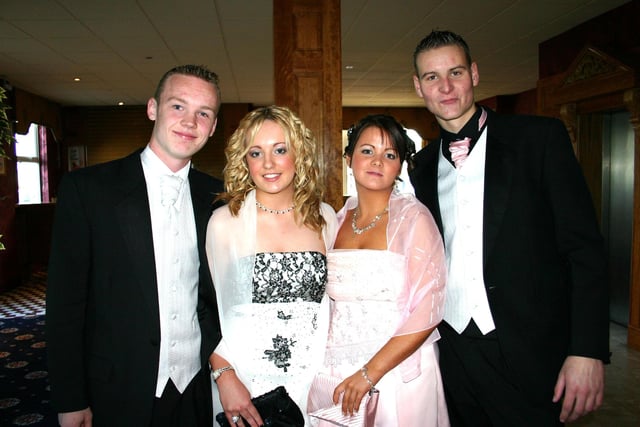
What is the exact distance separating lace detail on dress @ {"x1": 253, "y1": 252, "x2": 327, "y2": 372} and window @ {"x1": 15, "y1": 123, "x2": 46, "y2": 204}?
1012 cm

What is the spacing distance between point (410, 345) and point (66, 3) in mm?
5212

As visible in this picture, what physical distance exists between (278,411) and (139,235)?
2.70 feet

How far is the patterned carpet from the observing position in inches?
148

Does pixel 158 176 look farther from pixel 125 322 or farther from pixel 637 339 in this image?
pixel 637 339

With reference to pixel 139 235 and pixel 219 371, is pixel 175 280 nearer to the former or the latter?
pixel 139 235

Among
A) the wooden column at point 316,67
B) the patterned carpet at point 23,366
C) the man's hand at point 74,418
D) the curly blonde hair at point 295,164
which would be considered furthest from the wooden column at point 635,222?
the patterned carpet at point 23,366

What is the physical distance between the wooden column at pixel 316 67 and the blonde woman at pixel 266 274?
100 cm

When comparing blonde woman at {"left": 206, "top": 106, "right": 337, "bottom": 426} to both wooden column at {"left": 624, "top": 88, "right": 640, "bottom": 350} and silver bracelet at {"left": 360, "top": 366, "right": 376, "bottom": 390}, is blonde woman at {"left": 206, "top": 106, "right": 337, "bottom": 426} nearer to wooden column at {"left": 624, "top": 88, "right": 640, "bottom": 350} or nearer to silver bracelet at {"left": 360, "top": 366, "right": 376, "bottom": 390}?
silver bracelet at {"left": 360, "top": 366, "right": 376, "bottom": 390}

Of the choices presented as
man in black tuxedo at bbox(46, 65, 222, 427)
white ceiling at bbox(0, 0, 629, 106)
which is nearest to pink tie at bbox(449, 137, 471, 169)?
man in black tuxedo at bbox(46, 65, 222, 427)

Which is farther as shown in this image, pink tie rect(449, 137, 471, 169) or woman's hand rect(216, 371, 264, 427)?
pink tie rect(449, 137, 471, 169)

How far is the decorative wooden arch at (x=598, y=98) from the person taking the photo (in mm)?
4977

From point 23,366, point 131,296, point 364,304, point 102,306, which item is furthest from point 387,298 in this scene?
point 23,366

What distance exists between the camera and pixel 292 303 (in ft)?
6.43

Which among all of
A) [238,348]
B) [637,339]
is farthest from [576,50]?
[238,348]
